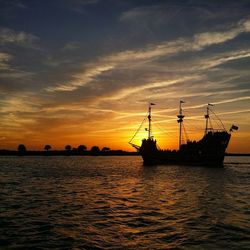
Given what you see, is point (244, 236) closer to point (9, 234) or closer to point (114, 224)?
point (114, 224)

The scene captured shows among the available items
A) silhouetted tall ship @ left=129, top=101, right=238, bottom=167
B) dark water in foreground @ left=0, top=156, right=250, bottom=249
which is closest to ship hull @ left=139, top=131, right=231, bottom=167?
silhouetted tall ship @ left=129, top=101, right=238, bottom=167

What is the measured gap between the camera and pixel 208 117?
128750 mm

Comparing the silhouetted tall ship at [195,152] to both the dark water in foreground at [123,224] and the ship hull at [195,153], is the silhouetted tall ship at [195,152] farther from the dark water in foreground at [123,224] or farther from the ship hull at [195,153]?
the dark water in foreground at [123,224]

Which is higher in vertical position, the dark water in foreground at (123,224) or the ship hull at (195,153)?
the ship hull at (195,153)

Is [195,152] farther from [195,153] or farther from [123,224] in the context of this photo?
[123,224]

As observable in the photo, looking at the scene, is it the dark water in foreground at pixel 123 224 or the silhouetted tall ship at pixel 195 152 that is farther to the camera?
the silhouetted tall ship at pixel 195 152

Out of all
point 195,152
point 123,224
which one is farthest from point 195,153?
point 123,224

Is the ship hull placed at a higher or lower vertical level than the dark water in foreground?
higher

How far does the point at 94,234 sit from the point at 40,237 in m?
2.64

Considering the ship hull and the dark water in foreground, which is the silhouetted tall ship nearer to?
the ship hull

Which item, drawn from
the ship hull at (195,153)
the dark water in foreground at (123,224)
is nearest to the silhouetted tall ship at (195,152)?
the ship hull at (195,153)

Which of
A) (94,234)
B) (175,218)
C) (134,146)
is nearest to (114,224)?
(94,234)

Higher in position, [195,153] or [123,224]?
[195,153]

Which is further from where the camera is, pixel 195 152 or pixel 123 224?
pixel 195 152
